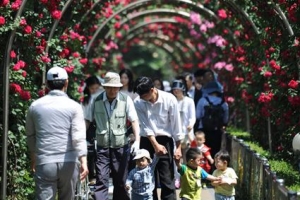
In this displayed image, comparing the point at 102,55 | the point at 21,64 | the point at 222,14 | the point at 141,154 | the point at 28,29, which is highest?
the point at 222,14

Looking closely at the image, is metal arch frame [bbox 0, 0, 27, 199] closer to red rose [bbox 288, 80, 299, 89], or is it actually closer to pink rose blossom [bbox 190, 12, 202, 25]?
red rose [bbox 288, 80, 299, 89]

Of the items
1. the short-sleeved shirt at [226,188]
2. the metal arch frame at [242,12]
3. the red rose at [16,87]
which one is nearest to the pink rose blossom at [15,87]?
the red rose at [16,87]

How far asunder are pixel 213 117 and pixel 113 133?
4613mm

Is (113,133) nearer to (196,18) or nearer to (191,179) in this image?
(191,179)

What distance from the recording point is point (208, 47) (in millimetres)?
24828

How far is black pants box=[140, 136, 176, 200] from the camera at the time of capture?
1060 centimetres

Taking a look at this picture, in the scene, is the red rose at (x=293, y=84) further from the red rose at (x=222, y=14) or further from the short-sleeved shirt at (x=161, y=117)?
the red rose at (x=222, y=14)

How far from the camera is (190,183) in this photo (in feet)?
33.9

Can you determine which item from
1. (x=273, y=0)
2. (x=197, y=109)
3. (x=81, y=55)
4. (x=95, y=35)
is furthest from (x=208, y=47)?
(x=273, y=0)

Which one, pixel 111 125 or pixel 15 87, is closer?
pixel 111 125

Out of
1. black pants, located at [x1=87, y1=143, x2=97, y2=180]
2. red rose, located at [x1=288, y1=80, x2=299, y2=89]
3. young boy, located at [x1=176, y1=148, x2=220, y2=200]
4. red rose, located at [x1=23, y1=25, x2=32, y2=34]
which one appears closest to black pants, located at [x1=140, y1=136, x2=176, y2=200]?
young boy, located at [x1=176, y1=148, x2=220, y2=200]

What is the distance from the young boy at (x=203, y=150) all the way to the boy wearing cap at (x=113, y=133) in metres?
3.46

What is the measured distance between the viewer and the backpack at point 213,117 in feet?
48.4

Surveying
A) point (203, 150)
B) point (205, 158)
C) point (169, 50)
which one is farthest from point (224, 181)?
point (169, 50)
